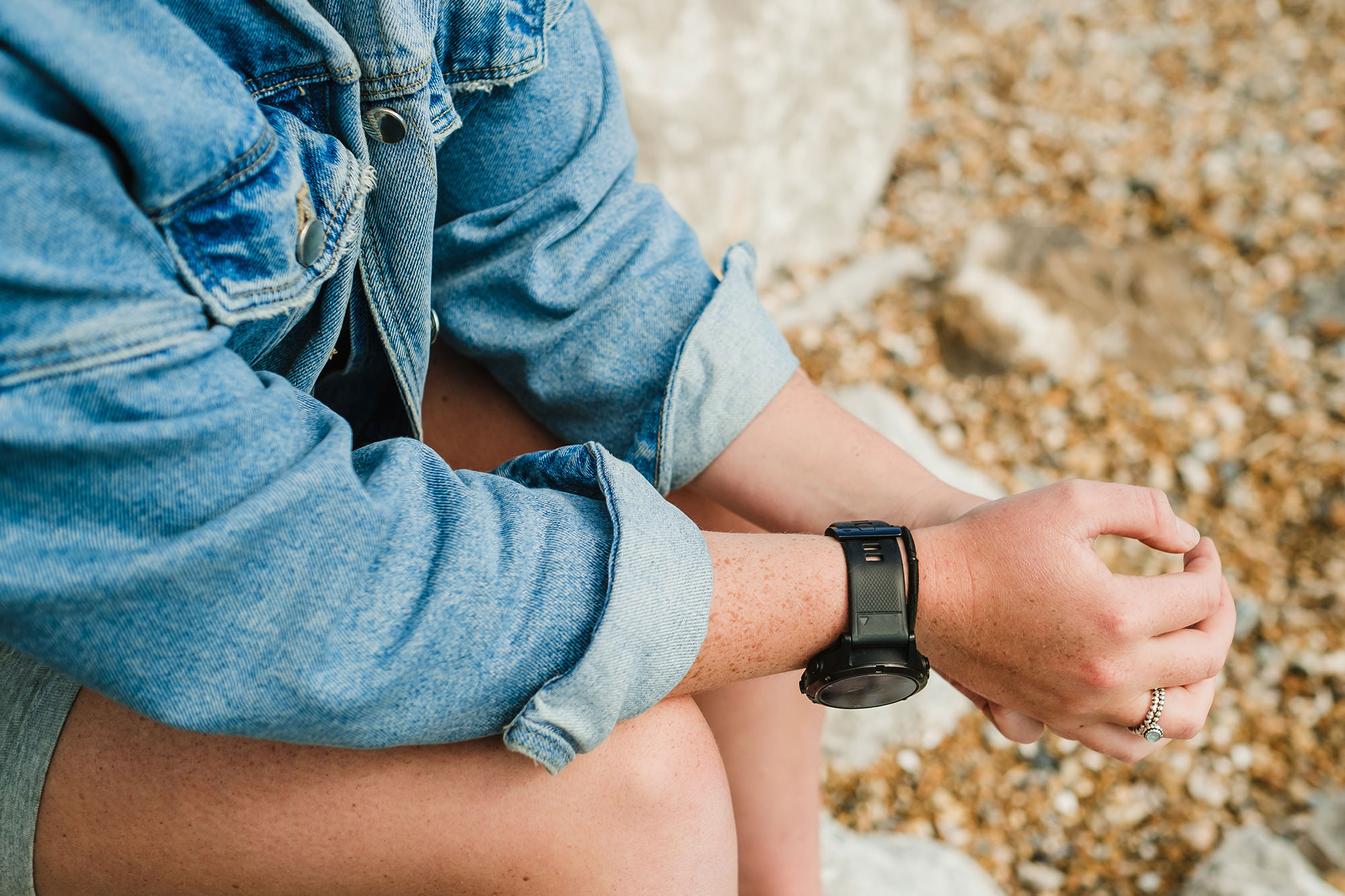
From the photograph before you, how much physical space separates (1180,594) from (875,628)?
1.07ft

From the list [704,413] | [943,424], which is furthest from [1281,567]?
[704,413]

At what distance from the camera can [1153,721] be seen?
3.50ft

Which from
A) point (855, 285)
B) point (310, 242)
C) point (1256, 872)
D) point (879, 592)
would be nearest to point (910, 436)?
point (855, 285)

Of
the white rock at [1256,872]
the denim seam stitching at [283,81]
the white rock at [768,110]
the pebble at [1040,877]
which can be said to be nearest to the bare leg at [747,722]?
the denim seam stitching at [283,81]

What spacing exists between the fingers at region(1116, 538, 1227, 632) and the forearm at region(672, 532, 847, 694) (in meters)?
0.29

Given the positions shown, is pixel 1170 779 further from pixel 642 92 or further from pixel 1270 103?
pixel 1270 103

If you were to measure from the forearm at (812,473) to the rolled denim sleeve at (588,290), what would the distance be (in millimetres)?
30

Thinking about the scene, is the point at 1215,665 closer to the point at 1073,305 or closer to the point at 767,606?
the point at 767,606

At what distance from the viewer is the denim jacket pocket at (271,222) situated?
743mm

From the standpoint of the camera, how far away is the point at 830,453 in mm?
1226

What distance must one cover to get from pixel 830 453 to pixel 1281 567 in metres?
1.45

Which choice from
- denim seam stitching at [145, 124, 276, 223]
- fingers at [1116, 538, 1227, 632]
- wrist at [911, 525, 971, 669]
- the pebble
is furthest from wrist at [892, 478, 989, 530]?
the pebble

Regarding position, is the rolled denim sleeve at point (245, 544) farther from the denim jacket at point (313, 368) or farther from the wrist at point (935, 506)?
the wrist at point (935, 506)

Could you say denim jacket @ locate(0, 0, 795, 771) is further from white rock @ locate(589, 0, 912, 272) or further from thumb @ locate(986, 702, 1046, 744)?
white rock @ locate(589, 0, 912, 272)
